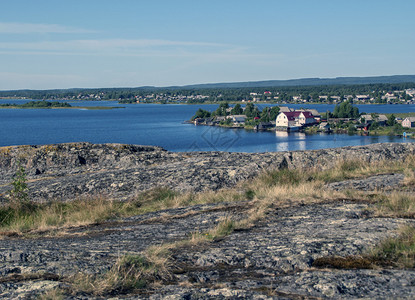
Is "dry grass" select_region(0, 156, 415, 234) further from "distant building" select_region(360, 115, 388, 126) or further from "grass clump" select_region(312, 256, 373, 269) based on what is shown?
"distant building" select_region(360, 115, 388, 126)

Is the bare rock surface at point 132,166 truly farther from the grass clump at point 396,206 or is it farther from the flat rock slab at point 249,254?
the grass clump at point 396,206

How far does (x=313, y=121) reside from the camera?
109 m

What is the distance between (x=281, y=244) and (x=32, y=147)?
517 inches

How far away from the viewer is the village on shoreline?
94000mm

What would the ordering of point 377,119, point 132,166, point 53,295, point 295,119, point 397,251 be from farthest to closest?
point 295,119 < point 377,119 < point 132,166 < point 397,251 < point 53,295

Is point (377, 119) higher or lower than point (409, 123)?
higher

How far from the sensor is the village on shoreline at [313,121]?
308 ft

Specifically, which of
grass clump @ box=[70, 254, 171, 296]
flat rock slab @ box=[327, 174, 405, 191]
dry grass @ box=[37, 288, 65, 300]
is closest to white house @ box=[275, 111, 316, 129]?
flat rock slab @ box=[327, 174, 405, 191]

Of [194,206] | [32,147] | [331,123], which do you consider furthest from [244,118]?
[194,206]

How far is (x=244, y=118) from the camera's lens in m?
119

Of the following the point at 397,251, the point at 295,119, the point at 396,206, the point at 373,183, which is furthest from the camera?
the point at 295,119

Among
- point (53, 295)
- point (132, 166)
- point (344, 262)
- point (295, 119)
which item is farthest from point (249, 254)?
point (295, 119)

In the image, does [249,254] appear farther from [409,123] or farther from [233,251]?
[409,123]

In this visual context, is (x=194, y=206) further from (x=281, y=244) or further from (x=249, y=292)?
(x=249, y=292)
